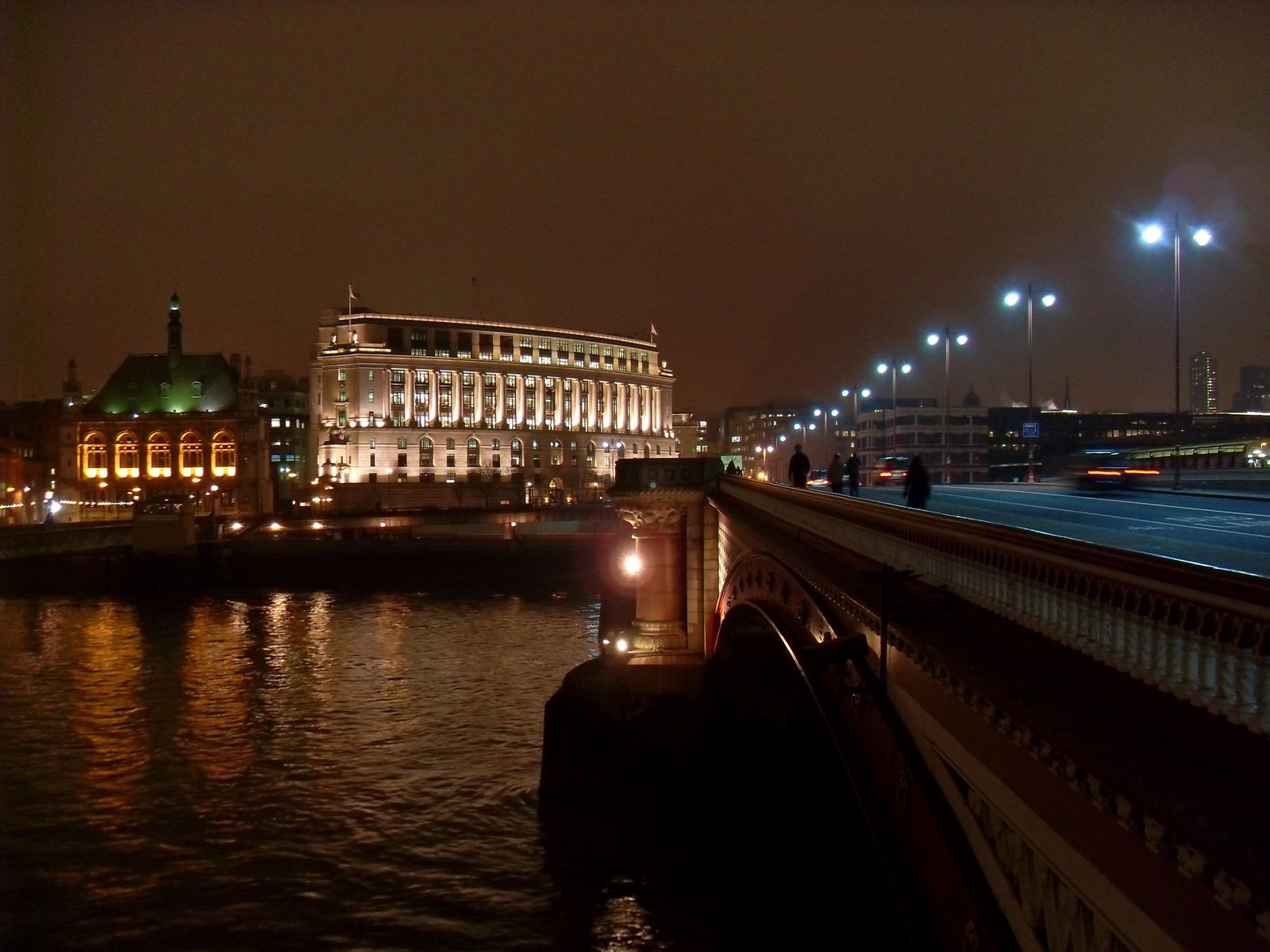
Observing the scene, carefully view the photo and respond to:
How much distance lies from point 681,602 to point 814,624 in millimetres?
14918

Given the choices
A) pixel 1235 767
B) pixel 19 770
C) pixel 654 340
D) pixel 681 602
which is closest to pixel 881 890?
pixel 681 602

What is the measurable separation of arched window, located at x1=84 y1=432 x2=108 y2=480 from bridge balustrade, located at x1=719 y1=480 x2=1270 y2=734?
116837 millimetres

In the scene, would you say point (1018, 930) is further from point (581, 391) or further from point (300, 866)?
point (581, 391)

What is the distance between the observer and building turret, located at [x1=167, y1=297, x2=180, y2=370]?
118562 millimetres

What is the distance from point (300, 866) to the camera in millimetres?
20922

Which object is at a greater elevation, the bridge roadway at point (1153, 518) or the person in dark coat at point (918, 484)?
the person in dark coat at point (918, 484)

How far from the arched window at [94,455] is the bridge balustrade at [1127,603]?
116837mm

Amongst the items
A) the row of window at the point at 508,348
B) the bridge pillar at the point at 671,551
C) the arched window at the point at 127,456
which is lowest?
the bridge pillar at the point at 671,551

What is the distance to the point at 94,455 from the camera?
367 ft

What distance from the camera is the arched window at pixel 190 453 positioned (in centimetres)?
11088

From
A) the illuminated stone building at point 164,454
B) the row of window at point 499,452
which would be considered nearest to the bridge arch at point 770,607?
the illuminated stone building at point 164,454

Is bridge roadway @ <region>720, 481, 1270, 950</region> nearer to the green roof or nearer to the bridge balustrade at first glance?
the bridge balustrade

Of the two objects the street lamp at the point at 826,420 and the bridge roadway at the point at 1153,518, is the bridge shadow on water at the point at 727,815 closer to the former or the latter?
the bridge roadway at the point at 1153,518

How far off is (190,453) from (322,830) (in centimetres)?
9773
